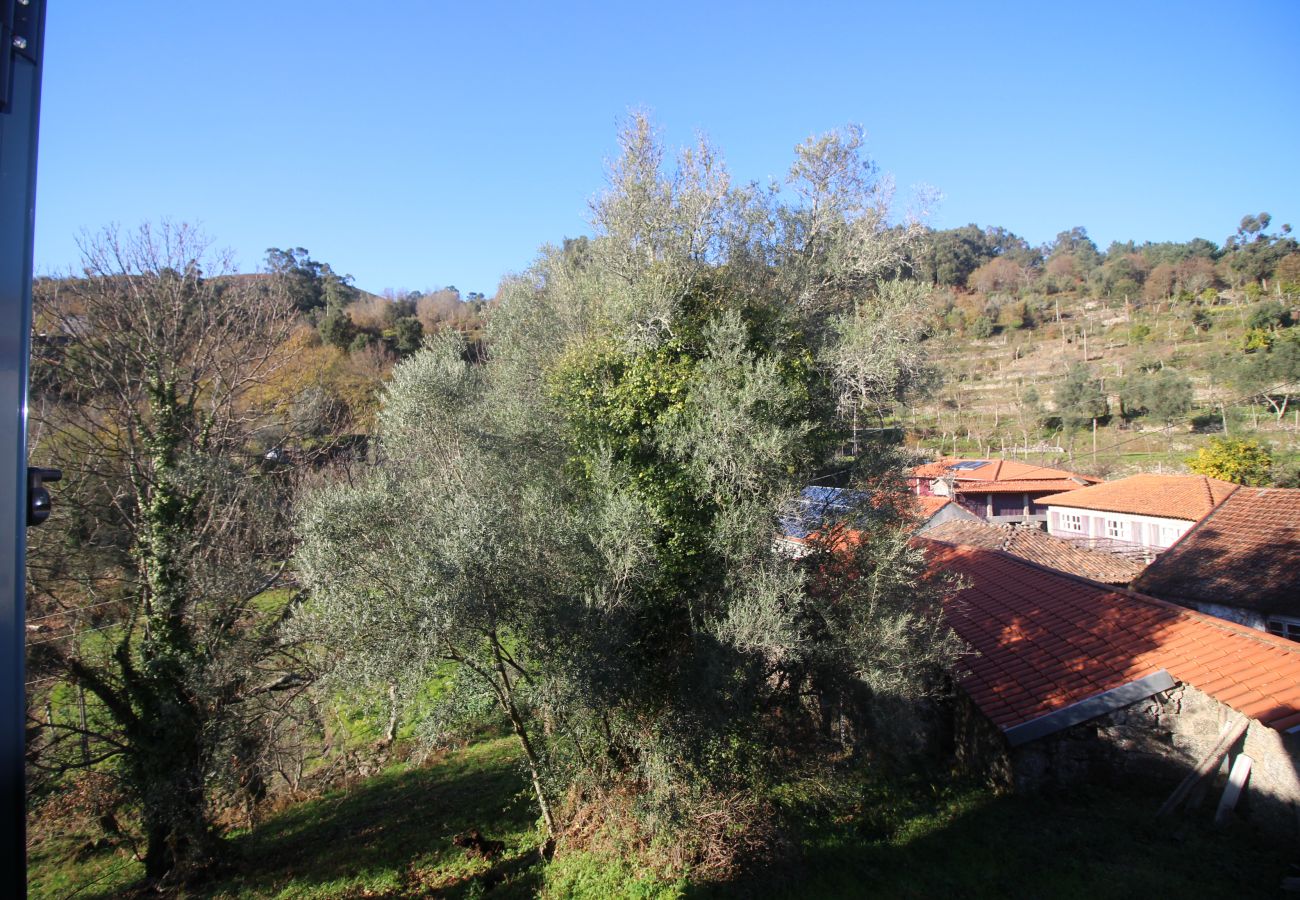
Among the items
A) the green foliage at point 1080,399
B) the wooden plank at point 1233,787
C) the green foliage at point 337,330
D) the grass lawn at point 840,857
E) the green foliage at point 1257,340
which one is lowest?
the grass lawn at point 840,857

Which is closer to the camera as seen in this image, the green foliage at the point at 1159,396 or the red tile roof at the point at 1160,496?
the red tile roof at the point at 1160,496

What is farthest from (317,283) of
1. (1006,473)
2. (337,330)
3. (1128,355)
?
(1128,355)

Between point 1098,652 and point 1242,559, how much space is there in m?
7.81

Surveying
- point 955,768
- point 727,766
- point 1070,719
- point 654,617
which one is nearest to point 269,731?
point 654,617

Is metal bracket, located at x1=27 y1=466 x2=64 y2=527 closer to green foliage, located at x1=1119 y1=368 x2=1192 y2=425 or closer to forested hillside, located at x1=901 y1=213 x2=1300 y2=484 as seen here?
forested hillside, located at x1=901 y1=213 x2=1300 y2=484

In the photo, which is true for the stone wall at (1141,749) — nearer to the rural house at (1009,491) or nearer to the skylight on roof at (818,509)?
the skylight on roof at (818,509)

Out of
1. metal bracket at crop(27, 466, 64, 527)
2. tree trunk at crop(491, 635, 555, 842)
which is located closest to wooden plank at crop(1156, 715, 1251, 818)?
tree trunk at crop(491, 635, 555, 842)

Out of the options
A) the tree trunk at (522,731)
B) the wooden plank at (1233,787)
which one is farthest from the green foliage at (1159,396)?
the tree trunk at (522,731)

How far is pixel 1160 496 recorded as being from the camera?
24.1 meters

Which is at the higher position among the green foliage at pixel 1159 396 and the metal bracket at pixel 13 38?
the green foliage at pixel 1159 396

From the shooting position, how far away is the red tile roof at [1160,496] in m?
22.8

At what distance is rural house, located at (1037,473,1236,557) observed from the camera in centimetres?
2289

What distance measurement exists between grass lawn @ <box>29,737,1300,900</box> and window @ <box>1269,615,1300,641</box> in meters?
7.69

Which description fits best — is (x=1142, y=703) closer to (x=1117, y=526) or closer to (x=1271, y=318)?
(x=1117, y=526)
